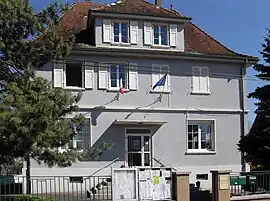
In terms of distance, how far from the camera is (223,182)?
19.2 metres

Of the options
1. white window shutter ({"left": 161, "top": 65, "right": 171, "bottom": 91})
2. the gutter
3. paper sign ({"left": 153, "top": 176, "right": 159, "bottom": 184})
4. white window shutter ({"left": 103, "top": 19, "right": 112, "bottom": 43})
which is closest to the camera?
paper sign ({"left": 153, "top": 176, "right": 159, "bottom": 184})

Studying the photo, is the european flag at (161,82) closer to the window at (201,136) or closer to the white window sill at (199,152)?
the window at (201,136)

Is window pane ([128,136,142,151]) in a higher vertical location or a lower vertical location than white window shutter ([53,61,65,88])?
lower

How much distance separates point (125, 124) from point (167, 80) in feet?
11.9

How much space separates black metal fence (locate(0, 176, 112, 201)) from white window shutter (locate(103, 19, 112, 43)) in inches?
373

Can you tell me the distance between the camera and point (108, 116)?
2842 cm

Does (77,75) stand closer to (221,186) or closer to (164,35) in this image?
(164,35)

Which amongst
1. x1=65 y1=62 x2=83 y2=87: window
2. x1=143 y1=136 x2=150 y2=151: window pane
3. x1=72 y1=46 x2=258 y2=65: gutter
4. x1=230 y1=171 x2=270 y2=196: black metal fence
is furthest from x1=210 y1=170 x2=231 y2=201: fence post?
x1=65 y1=62 x2=83 y2=87: window

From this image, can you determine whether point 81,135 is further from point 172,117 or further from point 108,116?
point 172,117

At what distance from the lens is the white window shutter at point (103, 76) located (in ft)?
93.2

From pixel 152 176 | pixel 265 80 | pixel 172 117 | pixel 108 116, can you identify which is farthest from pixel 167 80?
pixel 152 176

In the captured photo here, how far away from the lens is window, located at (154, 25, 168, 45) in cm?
2997

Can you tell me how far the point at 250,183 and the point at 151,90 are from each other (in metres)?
10.5

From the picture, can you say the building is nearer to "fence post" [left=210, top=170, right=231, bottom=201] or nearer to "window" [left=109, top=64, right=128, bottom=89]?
"window" [left=109, top=64, right=128, bottom=89]
